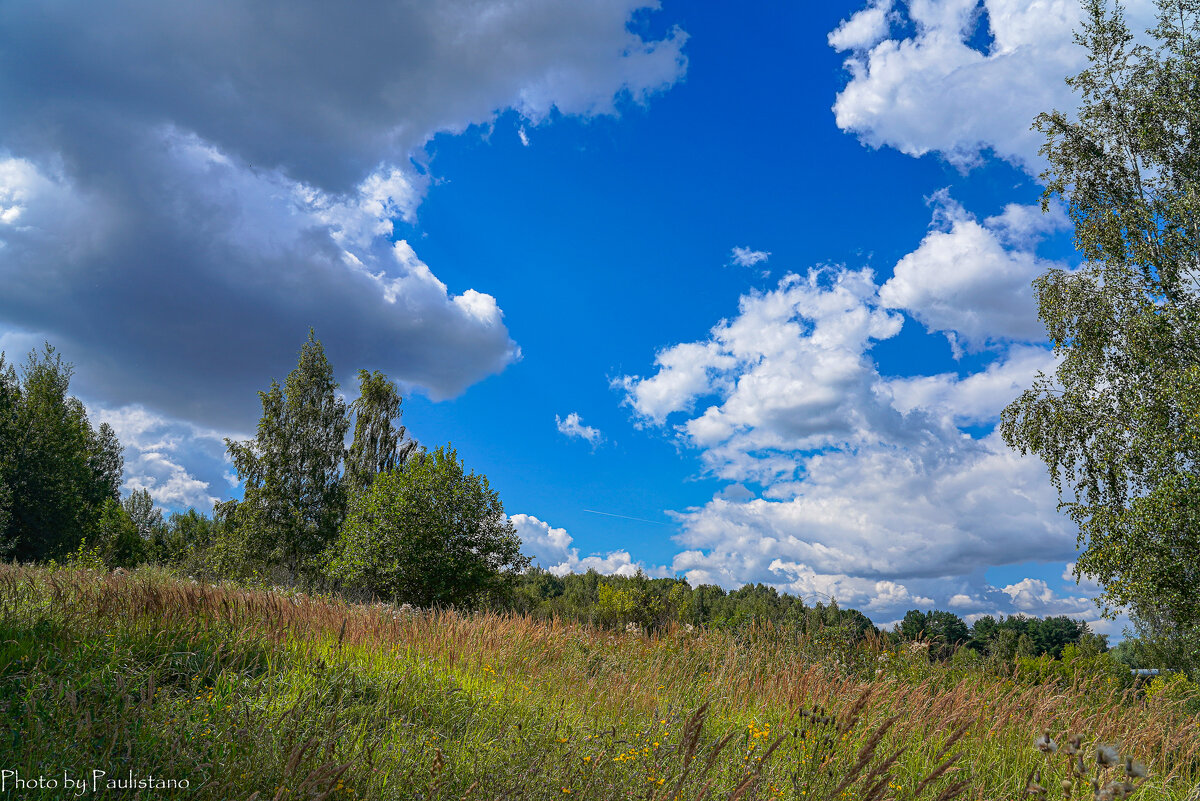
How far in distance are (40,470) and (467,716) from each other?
38.7m

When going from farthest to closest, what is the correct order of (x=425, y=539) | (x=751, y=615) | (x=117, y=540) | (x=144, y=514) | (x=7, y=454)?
(x=144, y=514) → (x=117, y=540) → (x=7, y=454) → (x=425, y=539) → (x=751, y=615)

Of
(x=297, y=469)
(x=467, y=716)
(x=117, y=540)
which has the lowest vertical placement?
(x=467, y=716)

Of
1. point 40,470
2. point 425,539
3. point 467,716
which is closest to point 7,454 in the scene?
point 40,470

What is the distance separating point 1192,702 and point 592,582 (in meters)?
72.5

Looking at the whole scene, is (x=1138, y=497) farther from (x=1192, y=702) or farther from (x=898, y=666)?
(x=898, y=666)

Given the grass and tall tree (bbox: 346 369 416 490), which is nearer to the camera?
the grass

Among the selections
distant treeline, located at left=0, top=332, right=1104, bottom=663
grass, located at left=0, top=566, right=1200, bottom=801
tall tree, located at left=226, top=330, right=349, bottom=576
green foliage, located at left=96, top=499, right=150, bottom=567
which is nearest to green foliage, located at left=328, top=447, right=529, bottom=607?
distant treeline, located at left=0, top=332, right=1104, bottom=663

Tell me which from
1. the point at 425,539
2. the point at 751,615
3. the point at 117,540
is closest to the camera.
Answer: the point at 751,615

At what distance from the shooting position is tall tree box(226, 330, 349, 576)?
102ft

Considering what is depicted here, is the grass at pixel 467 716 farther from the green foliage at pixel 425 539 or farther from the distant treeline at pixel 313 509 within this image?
the green foliage at pixel 425 539

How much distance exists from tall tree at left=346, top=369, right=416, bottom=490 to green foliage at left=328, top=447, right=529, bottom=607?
10.9 metres

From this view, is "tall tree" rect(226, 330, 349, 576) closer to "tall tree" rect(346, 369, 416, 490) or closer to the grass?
"tall tree" rect(346, 369, 416, 490)

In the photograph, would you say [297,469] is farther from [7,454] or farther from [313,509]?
[7,454]

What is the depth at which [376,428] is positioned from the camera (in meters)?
37.6
